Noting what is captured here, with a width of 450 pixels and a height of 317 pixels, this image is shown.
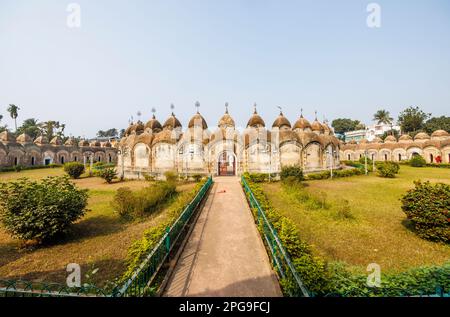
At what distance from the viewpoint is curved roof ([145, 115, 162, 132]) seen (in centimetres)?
3209

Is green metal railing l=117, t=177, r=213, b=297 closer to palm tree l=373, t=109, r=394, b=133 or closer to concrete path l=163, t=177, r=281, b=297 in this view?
concrete path l=163, t=177, r=281, b=297

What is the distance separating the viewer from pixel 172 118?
98.4ft

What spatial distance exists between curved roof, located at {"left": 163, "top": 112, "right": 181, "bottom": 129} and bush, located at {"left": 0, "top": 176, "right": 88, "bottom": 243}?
826 inches

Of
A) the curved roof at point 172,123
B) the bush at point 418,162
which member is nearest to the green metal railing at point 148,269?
the curved roof at point 172,123

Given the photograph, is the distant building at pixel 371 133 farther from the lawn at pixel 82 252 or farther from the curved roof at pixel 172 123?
the lawn at pixel 82 252

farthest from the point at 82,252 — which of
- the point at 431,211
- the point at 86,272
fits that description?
the point at 431,211

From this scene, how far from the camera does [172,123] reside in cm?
2962

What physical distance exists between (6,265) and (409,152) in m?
57.9

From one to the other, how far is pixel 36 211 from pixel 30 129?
81.9m

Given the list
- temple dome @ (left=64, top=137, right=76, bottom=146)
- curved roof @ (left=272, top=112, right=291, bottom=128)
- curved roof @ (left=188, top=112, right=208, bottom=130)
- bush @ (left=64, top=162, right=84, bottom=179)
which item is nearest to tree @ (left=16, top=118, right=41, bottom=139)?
temple dome @ (left=64, top=137, right=76, bottom=146)

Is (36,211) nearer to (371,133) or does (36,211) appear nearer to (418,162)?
(418,162)

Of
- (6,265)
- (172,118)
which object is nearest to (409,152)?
(172,118)

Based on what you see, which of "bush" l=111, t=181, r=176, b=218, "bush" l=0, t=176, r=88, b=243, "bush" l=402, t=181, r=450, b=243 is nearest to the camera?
"bush" l=402, t=181, r=450, b=243
